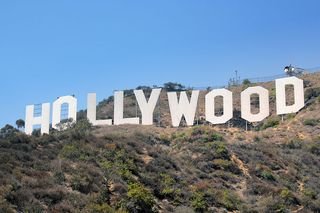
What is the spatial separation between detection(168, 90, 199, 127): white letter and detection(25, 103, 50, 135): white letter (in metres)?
13.8

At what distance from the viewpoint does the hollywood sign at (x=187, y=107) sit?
187ft

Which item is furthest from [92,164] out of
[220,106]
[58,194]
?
[220,106]

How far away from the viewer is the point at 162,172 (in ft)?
124

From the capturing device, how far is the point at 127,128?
191ft

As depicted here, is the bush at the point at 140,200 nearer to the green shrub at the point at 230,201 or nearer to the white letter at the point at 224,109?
the green shrub at the point at 230,201

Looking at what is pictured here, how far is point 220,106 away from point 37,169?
4710 centimetres

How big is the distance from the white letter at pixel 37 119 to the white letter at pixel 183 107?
13.8m

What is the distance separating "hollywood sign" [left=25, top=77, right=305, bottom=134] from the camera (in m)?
56.9

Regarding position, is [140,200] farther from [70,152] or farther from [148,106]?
[148,106]

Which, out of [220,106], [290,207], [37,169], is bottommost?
[290,207]

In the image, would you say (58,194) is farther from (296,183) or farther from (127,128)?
(127,128)

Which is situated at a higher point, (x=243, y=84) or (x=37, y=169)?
(x=243, y=84)

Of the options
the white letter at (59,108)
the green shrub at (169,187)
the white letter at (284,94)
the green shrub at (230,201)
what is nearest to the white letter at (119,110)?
the white letter at (59,108)

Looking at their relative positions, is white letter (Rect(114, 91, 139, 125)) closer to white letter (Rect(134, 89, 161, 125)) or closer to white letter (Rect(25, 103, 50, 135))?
white letter (Rect(134, 89, 161, 125))
